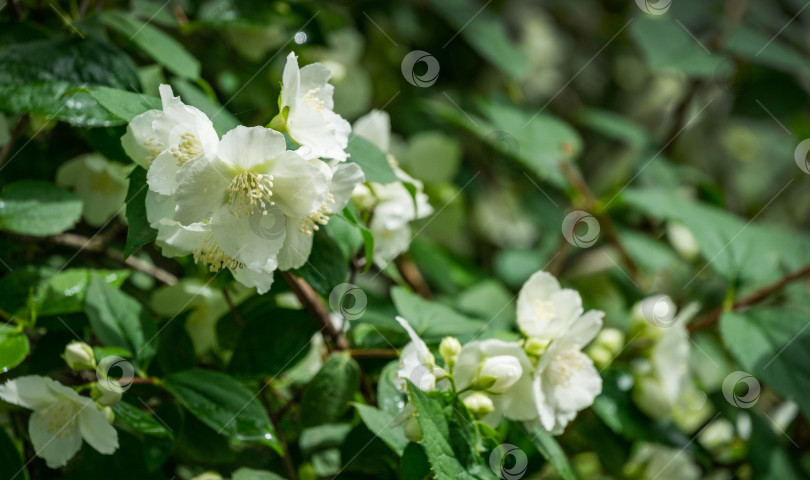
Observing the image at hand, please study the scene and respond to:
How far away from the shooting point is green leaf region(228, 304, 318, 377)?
3.12 ft

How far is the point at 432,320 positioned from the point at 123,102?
50cm

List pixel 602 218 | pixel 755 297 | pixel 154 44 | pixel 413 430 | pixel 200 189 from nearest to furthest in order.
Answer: pixel 200 189
pixel 413 430
pixel 154 44
pixel 755 297
pixel 602 218

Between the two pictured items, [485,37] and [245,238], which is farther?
[485,37]

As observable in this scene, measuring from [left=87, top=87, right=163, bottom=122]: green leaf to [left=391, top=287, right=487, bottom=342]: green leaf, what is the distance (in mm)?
425

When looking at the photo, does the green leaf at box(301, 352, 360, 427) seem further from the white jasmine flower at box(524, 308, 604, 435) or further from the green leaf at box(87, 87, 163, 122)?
the green leaf at box(87, 87, 163, 122)

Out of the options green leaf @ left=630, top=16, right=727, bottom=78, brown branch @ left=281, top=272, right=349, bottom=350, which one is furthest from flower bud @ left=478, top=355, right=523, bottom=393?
green leaf @ left=630, top=16, right=727, bottom=78

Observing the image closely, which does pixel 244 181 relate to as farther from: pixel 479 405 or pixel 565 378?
pixel 565 378

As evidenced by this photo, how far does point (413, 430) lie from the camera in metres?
0.80

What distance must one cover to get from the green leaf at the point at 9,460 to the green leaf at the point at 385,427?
0.42 m

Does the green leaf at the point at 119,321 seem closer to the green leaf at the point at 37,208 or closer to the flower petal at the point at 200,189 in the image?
the green leaf at the point at 37,208

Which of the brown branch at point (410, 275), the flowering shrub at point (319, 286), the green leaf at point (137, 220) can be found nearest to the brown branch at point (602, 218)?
the flowering shrub at point (319, 286)

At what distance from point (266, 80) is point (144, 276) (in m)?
0.49

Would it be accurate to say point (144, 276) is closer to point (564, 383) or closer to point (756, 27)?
point (564, 383)

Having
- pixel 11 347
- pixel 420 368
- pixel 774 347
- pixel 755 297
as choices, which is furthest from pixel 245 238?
pixel 755 297
